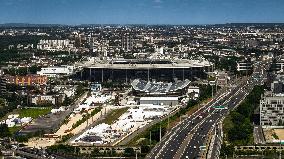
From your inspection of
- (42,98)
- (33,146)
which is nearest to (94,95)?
(42,98)

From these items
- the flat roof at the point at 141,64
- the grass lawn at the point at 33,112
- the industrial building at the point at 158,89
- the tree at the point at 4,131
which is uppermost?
the flat roof at the point at 141,64

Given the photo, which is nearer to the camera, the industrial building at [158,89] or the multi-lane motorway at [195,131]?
the multi-lane motorway at [195,131]

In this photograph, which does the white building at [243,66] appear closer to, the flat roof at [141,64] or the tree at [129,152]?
the flat roof at [141,64]

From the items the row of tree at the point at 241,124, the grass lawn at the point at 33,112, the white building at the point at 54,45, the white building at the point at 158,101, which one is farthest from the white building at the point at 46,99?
the white building at the point at 54,45

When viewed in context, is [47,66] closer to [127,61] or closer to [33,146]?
[127,61]

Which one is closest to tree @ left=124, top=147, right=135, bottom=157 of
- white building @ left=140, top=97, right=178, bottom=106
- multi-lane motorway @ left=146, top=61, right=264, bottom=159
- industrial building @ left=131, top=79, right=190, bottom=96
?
multi-lane motorway @ left=146, top=61, right=264, bottom=159

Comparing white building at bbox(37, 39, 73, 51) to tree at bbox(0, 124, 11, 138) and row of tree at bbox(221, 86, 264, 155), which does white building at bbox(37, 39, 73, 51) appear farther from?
tree at bbox(0, 124, 11, 138)

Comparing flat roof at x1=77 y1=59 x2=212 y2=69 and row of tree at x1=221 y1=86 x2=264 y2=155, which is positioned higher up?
A: flat roof at x1=77 y1=59 x2=212 y2=69
